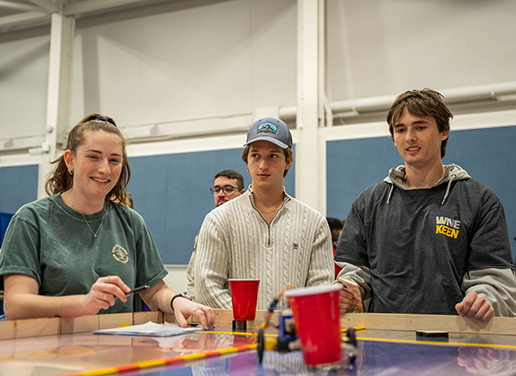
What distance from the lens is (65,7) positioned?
742 cm

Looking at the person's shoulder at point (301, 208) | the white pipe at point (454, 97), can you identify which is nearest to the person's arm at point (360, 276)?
the person's shoulder at point (301, 208)

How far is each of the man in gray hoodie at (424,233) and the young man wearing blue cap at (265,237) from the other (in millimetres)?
140

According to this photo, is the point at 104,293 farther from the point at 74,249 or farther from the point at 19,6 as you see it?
the point at 19,6

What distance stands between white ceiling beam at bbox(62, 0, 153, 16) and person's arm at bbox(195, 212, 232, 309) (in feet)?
19.9

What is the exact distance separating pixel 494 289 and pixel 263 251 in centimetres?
87

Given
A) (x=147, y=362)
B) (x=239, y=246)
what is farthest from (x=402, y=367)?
(x=239, y=246)

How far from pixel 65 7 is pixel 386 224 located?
7.28m

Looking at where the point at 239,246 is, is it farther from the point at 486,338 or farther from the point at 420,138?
the point at 486,338

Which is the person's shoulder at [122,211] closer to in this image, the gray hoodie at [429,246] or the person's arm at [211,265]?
the person's arm at [211,265]

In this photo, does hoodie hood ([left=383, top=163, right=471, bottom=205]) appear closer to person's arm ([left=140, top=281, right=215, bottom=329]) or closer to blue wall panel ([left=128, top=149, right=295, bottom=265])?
person's arm ([left=140, top=281, right=215, bottom=329])

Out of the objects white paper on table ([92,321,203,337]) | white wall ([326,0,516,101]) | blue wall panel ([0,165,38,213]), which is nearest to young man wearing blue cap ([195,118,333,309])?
white paper on table ([92,321,203,337])

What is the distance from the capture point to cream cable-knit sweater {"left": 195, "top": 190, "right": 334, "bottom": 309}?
1.89 meters

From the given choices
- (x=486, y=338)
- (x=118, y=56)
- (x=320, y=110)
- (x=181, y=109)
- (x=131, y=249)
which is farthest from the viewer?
(x=118, y=56)

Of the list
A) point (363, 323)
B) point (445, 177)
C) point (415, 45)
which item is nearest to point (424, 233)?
point (445, 177)
